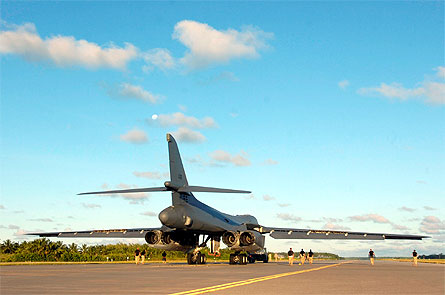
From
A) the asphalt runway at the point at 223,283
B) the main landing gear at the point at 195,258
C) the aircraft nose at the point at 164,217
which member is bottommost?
the asphalt runway at the point at 223,283

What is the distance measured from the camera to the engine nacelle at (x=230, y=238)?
129 feet

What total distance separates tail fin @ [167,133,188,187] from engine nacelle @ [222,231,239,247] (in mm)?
7094

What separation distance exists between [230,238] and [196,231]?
14.5 feet

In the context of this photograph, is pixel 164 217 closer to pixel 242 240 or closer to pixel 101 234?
pixel 242 240

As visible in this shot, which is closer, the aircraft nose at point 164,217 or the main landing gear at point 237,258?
the aircraft nose at point 164,217

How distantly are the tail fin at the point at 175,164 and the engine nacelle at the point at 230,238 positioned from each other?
7.09 m

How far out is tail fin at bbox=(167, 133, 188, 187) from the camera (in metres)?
33.8

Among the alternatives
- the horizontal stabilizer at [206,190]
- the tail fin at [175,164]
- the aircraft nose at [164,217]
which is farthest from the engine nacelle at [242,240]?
the aircraft nose at [164,217]

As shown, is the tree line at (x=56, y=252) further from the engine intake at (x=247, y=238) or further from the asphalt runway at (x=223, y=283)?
the asphalt runway at (x=223, y=283)

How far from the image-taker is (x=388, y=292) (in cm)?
1352

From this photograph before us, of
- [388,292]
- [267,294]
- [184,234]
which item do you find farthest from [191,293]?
[184,234]

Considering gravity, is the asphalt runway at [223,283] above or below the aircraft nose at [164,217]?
below

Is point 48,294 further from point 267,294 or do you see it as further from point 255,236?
point 255,236

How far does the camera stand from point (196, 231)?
36.0 metres
